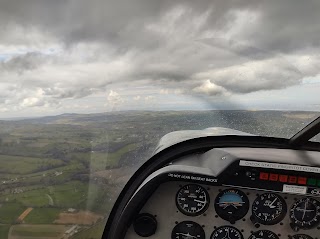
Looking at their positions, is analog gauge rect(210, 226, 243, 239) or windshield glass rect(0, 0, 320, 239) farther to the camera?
analog gauge rect(210, 226, 243, 239)

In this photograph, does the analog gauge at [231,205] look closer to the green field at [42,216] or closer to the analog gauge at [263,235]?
the analog gauge at [263,235]

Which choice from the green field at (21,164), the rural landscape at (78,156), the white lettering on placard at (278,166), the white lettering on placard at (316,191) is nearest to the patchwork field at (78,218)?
the rural landscape at (78,156)

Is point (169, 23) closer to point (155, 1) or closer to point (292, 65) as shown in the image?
point (155, 1)

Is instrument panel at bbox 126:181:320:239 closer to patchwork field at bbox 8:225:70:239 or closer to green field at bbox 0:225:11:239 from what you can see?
patchwork field at bbox 8:225:70:239

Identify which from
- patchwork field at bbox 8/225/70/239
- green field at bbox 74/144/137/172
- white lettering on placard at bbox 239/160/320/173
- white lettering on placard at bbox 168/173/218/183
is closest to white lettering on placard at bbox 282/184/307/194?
white lettering on placard at bbox 239/160/320/173

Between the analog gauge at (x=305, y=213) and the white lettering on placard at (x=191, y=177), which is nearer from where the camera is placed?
the white lettering on placard at (x=191, y=177)

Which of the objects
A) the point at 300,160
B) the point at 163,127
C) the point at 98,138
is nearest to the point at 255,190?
the point at 300,160
